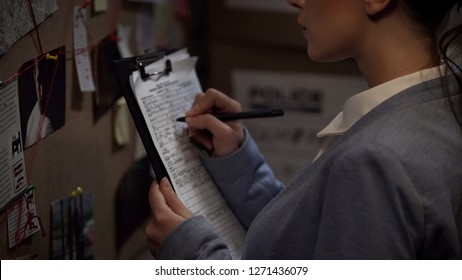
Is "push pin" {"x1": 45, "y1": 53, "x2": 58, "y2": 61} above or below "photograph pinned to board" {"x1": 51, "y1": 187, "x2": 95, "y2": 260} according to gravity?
above

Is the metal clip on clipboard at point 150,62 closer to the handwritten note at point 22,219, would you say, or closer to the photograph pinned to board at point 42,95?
the photograph pinned to board at point 42,95

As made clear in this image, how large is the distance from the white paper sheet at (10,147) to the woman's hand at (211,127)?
25cm

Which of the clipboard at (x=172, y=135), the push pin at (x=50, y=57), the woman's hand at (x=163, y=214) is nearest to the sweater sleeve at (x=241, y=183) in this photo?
the clipboard at (x=172, y=135)

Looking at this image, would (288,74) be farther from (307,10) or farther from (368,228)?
(368,228)

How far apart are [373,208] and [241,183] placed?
36 centimetres

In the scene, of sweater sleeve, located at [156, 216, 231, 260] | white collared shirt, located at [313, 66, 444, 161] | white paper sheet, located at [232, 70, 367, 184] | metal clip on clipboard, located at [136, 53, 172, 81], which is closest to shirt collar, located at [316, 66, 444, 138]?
white collared shirt, located at [313, 66, 444, 161]

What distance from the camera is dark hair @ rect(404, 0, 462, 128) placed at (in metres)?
0.71

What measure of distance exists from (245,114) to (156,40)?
43 centimetres

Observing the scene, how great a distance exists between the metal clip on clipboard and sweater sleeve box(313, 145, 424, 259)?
35 centimetres

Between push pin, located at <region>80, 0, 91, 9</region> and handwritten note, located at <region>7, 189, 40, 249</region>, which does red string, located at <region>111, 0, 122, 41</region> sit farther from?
handwritten note, located at <region>7, 189, 40, 249</region>

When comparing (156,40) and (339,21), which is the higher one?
(339,21)
